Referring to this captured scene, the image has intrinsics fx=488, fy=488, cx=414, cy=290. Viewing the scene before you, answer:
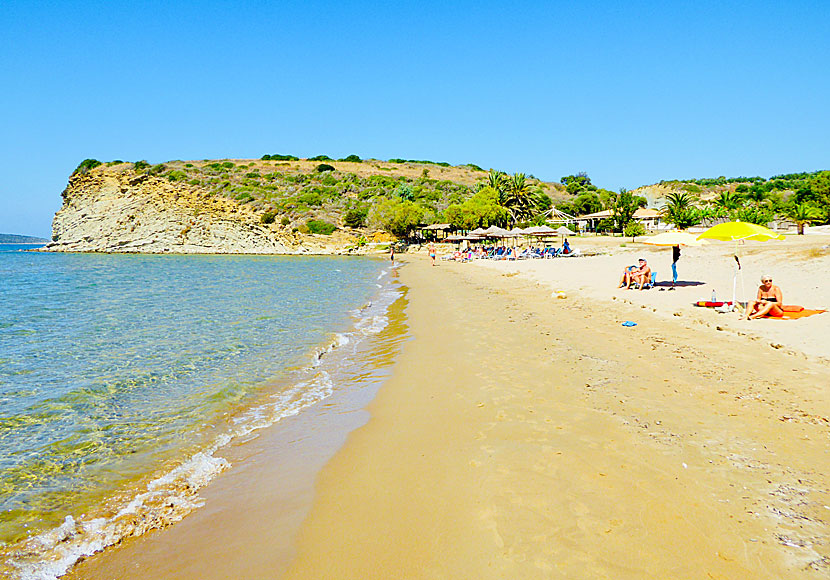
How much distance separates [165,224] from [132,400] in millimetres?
65182

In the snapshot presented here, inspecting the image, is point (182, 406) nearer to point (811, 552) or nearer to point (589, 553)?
point (589, 553)

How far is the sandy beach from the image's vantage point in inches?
105

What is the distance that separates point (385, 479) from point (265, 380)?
3.74 meters

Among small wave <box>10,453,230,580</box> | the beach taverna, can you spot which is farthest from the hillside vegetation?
small wave <box>10,453,230,580</box>

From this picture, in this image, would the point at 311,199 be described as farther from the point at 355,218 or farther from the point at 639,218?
the point at 639,218

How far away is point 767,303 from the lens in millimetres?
8656

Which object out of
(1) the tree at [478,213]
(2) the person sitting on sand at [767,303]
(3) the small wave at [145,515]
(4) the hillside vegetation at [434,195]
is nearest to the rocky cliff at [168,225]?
(4) the hillside vegetation at [434,195]

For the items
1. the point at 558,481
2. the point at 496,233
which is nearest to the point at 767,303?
the point at 558,481

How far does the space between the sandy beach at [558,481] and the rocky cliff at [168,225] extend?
5643 cm

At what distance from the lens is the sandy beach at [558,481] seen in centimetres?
266

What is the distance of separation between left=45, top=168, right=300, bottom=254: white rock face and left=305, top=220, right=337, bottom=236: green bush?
388 centimetres

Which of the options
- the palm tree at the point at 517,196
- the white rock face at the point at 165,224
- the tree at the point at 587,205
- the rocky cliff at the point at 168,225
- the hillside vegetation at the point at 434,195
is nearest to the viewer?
the hillside vegetation at the point at 434,195

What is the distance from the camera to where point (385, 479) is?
3.76 metres

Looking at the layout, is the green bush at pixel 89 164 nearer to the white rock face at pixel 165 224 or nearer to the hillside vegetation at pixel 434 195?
the hillside vegetation at pixel 434 195
